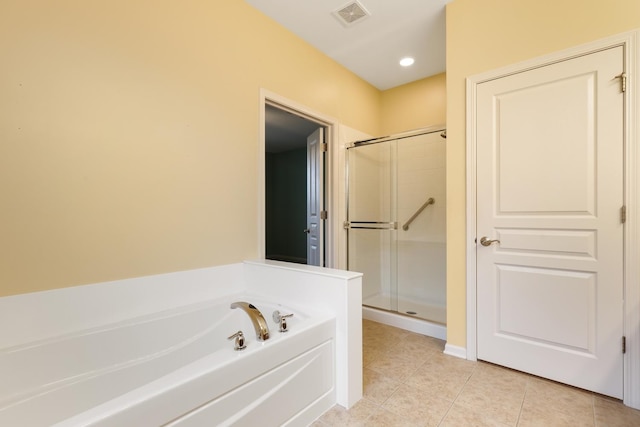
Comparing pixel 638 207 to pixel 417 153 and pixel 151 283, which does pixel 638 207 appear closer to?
pixel 417 153

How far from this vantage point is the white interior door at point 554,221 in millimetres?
1638

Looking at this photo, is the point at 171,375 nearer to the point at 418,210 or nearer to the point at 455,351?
the point at 455,351

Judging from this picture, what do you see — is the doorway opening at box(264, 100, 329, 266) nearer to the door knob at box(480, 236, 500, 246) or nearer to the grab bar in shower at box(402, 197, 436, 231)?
the grab bar in shower at box(402, 197, 436, 231)

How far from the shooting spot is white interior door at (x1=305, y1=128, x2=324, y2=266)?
307 cm

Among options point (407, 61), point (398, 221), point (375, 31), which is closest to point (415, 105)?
point (407, 61)

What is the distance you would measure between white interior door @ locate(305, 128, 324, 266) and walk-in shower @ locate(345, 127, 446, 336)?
0.32 meters

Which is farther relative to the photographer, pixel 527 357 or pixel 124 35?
pixel 527 357

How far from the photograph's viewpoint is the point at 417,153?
3182mm

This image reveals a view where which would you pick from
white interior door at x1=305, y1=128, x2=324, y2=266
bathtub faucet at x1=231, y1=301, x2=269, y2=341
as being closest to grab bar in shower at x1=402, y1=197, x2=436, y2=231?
white interior door at x1=305, y1=128, x2=324, y2=266

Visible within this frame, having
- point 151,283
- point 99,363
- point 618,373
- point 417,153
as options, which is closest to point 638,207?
point 618,373

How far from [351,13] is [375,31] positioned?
0.32m

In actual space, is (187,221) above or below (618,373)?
above

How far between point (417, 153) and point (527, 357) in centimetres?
205

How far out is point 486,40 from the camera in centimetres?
204
